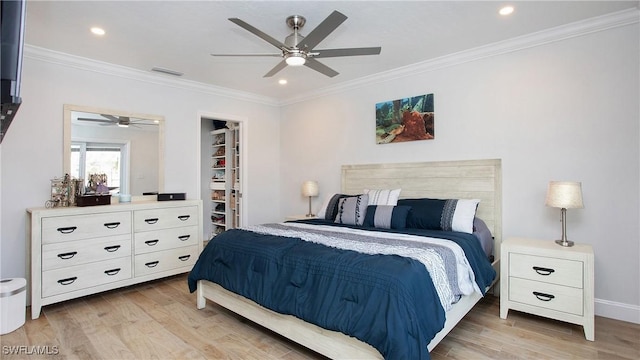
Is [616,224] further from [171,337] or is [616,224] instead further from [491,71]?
[171,337]

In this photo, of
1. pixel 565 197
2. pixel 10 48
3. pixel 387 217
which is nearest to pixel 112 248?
pixel 387 217

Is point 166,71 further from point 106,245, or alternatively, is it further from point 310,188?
point 310,188

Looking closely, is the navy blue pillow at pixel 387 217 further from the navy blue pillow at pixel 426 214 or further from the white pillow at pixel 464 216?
the white pillow at pixel 464 216

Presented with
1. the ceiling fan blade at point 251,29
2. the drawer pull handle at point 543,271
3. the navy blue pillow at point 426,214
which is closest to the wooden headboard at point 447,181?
the navy blue pillow at point 426,214

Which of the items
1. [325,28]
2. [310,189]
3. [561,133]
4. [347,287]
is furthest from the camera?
[310,189]

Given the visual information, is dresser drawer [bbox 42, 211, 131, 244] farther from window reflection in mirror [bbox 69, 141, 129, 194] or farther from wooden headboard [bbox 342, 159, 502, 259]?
wooden headboard [bbox 342, 159, 502, 259]

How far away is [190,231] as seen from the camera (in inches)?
155

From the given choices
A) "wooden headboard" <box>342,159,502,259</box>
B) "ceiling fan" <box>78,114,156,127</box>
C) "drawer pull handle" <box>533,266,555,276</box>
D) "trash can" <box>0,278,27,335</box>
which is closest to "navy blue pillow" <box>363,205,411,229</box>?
"wooden headboard" <box>342,159,502,259</box>

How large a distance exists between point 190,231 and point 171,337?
163 centimetres

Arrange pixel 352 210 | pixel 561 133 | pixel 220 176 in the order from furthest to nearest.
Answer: pixel 220 176 < pixel 352 210 < pixel 561 133

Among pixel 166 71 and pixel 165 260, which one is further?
pixel 166 71

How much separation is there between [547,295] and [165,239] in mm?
3715

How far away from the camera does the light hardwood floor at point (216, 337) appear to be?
87.6 inches

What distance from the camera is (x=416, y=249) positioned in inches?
88.1
